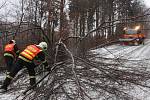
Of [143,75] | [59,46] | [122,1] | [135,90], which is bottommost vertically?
[135,90]

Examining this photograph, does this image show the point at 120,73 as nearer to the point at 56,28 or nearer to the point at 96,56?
the point at 96,56

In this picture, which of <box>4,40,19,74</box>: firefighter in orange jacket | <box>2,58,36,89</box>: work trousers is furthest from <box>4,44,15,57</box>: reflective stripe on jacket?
<box>2,58,36,89</box>: work trousers

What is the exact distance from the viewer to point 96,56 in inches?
354

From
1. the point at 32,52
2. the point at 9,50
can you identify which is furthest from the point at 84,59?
the point at 9,50

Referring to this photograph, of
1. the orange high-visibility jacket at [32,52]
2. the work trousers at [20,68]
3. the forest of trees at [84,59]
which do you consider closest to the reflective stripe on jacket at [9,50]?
the forest of trees at [84,59]

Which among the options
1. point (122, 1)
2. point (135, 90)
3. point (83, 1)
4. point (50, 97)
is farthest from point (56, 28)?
point (83, 1)

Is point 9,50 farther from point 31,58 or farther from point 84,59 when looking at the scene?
point 84,59

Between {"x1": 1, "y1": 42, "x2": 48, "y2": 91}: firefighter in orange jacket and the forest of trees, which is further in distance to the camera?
{"x1": 1, "y1": 42, "x2": 48, "y2": 91}: firefighter in orange jacket

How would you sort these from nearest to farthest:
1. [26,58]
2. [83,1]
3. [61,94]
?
[61,94] → [26,58] → [83,1]

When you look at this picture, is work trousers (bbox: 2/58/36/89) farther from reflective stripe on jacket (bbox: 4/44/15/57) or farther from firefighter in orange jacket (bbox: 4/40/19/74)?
reflective stripe on jacket (bbox: 4/44/15/57)

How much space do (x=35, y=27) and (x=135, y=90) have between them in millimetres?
4301

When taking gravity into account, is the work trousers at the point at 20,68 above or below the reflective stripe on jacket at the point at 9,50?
below

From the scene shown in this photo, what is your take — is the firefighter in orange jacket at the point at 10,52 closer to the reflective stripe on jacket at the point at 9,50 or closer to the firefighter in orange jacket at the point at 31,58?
the reflective stripe on jacket at the point at 9,50

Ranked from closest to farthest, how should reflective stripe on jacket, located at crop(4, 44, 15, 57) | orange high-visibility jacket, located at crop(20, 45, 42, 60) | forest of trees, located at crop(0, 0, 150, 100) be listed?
forest of trees, located at crop(0, 0, 150, 100) → orange high-visibility jacket, located at crop(20, 45, 42, 60) → reflective stripe on jacket, located at crop(4, 44, 15, 57)
